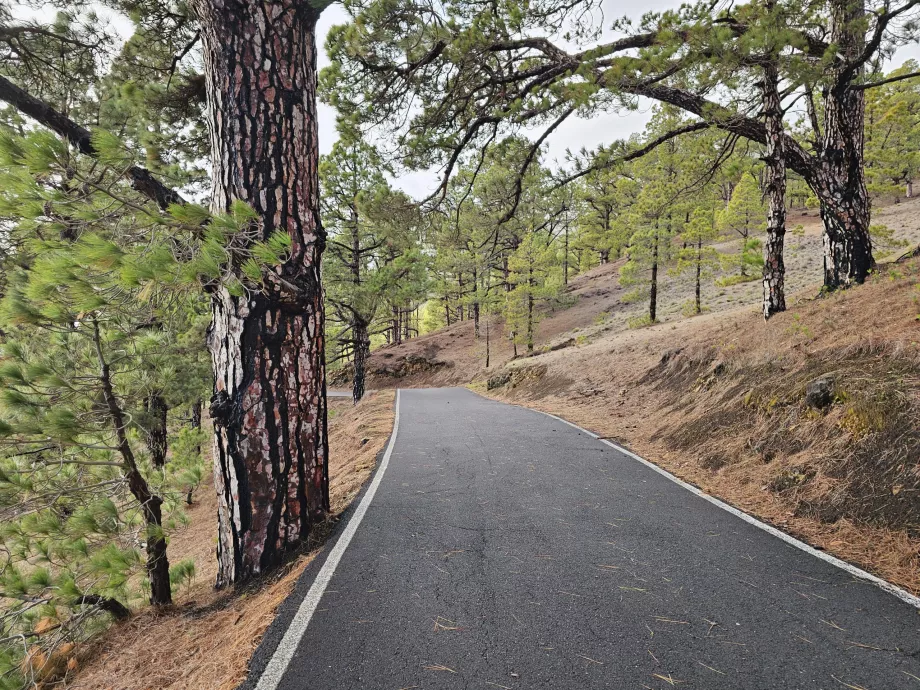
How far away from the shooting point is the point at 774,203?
786 cm

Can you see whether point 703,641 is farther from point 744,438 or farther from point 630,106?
point 630,106

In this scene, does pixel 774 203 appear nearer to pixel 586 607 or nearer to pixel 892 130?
pixel 586 607

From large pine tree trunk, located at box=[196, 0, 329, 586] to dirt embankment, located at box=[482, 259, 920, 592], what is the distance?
15.4 ft

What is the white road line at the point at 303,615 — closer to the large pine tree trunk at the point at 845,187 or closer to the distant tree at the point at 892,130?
the large pine tree trunk at the point at 845,187

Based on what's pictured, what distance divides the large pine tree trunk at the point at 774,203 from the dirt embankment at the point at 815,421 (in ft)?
1.70

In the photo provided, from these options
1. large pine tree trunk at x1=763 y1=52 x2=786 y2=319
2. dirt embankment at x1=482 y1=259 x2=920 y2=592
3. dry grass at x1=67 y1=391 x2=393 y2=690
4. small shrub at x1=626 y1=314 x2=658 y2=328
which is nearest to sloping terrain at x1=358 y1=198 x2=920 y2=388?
small shrub at x1=626 y1=314 x2=658 y2=328

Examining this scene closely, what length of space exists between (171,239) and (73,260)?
0.42 m

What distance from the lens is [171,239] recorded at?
2145 mm

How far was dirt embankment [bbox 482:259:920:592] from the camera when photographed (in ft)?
11.4

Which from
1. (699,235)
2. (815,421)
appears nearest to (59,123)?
(815,421)

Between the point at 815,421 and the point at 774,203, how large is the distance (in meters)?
5.32

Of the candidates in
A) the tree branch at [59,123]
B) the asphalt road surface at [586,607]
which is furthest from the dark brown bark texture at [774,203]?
the tree branch at [59,123]

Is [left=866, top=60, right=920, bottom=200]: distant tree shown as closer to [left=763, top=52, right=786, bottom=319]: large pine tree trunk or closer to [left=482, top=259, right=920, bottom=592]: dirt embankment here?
[left=763, top=52, right=786, bottom=319]: large pine tree trunk

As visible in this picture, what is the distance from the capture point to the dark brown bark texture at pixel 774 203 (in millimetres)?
7355
